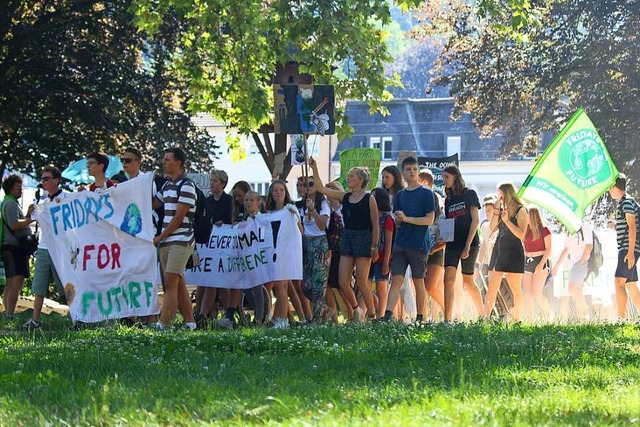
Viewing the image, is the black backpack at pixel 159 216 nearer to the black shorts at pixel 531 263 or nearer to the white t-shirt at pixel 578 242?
the black shorts at pixel 531 263

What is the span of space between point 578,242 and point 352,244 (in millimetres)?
6277

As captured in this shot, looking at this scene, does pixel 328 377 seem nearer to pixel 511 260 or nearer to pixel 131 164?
pixel 131 164

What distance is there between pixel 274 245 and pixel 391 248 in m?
1.36

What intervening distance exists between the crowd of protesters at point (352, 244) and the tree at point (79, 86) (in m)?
10.1

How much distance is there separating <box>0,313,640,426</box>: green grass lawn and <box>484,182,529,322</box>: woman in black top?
12.3 feet

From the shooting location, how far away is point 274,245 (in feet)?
49.2

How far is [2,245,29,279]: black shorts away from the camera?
16.4 metres

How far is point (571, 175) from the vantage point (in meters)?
15.7

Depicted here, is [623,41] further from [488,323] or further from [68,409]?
[68,409]

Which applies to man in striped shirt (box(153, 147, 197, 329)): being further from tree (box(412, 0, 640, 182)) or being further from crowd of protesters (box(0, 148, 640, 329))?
tree (box(412, 0, 640, 182))

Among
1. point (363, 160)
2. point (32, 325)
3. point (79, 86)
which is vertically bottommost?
point (32, 325)

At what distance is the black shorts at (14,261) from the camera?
646 inches

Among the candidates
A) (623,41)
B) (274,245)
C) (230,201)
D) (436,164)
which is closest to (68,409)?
(274,245)

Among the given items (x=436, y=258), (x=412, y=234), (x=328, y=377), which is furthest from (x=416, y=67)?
(x=328, y=377)
